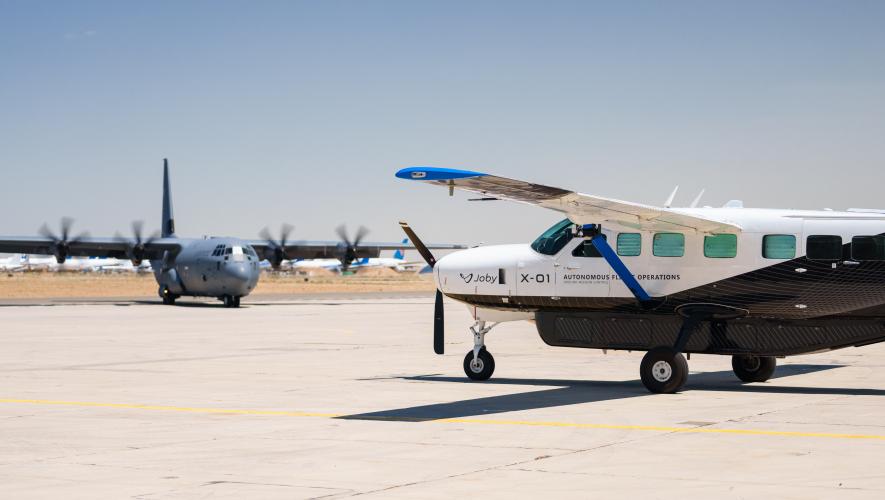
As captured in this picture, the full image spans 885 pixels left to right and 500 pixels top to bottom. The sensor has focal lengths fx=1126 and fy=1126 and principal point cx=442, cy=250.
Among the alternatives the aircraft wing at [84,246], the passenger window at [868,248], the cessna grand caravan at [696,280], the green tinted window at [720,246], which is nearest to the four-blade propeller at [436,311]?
the cessna grand caravan at [696,280]

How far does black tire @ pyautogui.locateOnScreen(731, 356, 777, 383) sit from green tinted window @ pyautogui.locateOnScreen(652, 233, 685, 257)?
110 inches

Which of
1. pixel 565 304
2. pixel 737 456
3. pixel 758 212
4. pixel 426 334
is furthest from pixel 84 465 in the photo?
pixel 426 334

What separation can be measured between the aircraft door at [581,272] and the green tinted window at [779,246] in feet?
7.91

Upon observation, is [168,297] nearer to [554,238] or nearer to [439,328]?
[439,328]

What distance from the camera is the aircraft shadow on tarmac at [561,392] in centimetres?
1448

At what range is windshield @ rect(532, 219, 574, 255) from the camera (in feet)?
60.4

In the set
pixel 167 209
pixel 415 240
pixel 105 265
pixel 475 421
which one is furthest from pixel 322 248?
pixel 105 265

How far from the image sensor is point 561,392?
17.3 m

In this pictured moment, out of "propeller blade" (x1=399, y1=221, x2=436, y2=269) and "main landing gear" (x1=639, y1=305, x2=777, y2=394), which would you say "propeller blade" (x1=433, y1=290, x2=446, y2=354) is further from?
"main landing gear" (x1=639, y1=305, x2=777, y2=394)

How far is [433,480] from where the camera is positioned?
9.57m

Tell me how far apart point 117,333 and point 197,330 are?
2871 mm

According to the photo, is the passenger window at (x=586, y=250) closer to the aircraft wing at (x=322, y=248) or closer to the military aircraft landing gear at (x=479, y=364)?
the military aircraft landing gear at (x=479, y=364)

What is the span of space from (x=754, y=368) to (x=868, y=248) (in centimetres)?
343

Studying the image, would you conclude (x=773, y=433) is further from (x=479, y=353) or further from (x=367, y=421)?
(x=479, y=353)
